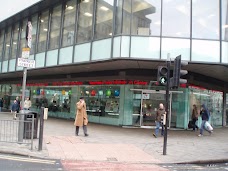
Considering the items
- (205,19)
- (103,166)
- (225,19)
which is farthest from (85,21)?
(103,166)

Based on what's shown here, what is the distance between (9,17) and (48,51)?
21.4 ft

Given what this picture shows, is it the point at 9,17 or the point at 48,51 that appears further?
the point at 9,17

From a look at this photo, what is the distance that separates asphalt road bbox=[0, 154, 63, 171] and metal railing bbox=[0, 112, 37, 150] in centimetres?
158

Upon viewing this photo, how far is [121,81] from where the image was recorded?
19.9 metres

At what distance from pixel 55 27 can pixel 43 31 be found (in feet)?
5.35

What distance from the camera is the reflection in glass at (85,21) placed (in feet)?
61.6

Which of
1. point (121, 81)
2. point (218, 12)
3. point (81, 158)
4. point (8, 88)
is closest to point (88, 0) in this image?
point (121, 81)

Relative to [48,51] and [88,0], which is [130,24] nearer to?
[88,0]

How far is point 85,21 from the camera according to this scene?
1930 cm

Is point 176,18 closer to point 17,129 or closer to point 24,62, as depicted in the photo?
point 24,62

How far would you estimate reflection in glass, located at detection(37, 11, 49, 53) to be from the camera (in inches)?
902

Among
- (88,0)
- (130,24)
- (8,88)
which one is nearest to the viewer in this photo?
(130,24)

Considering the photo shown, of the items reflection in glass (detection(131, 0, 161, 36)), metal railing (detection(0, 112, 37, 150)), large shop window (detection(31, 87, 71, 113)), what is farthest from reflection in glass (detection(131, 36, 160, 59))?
large shop window (detection(31, 87, 71, 113))

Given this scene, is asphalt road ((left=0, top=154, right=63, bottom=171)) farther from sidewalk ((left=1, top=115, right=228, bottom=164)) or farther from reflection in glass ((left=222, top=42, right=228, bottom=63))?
reflection in glass ((left=222, top=42, right=228, bottom=63))
